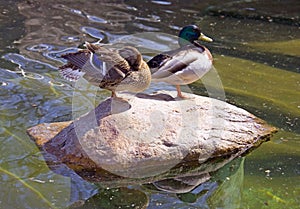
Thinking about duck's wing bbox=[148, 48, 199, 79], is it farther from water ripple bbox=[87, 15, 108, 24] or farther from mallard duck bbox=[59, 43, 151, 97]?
water ripple bbox=[87, 15, 108, 24]

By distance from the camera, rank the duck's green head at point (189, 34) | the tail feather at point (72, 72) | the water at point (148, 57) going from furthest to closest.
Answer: the duck's green head at point (189, 34), the tail feather at point (72, 72), the water at point (148, 57)

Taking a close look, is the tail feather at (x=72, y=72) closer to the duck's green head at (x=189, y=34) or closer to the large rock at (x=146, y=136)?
the large rock at (x=146, y=136)

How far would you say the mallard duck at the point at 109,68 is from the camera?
3.64 meters

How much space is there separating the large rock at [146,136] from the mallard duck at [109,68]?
224 mm

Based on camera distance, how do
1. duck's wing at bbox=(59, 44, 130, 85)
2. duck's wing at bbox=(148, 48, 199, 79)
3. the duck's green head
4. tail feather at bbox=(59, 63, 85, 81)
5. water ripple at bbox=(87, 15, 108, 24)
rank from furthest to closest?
water ripple at bbox=(87, 15, 108, 24) → the duck's green head → duck's wing at bbox=(148, 48, 199, 79) → tail feather at bbox=(59, 63, 85, 81) → duck's wing at bbox=(59, 44, 130, 85)

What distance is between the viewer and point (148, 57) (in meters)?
5.91

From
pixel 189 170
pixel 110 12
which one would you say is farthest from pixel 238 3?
pixel 189 170

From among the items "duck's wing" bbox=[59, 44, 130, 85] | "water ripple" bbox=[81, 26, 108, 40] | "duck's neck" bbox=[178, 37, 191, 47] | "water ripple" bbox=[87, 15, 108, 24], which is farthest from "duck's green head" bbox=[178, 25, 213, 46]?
"water ripple" bbox=[87, 15, 108, 24]

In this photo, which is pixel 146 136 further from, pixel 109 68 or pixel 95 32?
pixel 95 32

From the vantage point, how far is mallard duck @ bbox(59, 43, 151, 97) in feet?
12.0

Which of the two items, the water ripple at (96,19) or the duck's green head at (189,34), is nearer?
the duck's green head at (189,34)

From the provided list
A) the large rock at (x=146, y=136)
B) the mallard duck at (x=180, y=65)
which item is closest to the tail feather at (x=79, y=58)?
the large rock at (x=146, y=136)

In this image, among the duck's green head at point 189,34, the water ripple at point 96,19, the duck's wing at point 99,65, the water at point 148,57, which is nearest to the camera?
the water at point 148,57

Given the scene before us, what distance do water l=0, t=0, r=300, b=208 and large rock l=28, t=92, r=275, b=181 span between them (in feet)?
0.46
